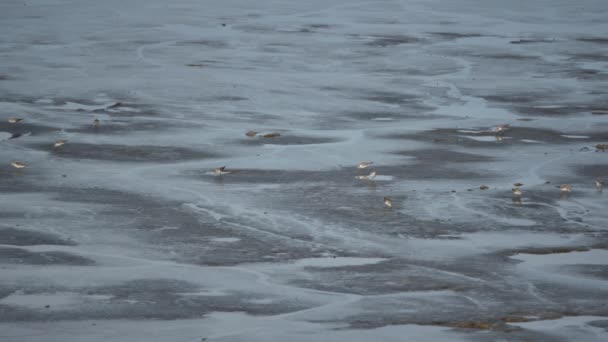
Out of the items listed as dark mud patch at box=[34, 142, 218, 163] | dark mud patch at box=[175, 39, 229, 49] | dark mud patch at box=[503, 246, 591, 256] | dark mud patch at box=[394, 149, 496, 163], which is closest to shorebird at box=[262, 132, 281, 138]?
dark mud patch at box=[34, 142, 218, 163]

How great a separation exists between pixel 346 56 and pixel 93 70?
18.9 feet

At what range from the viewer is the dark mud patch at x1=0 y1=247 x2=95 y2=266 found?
8.60 m

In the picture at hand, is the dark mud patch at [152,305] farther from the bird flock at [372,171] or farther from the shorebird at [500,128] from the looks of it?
A: the shorebird at [500,128]

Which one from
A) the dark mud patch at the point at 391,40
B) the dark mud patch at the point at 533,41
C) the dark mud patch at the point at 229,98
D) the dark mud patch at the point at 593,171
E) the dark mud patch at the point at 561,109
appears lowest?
the dark mud patch at the point at 533,41

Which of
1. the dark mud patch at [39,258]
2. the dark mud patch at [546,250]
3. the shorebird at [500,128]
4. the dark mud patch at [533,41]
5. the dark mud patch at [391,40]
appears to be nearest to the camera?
the dark mud patch at [39,258]

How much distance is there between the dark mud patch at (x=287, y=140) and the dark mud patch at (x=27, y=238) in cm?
483

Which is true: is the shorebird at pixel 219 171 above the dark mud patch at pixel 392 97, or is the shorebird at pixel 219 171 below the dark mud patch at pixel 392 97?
above

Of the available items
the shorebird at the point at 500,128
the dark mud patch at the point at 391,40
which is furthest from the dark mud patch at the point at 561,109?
the dark mud patch at the point at 391,40

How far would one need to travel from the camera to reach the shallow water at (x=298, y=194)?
7.52 meters

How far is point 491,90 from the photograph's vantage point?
1895 centimetres

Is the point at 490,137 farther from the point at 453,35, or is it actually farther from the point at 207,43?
the point at 453,35

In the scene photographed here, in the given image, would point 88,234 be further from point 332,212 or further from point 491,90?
point 491,90

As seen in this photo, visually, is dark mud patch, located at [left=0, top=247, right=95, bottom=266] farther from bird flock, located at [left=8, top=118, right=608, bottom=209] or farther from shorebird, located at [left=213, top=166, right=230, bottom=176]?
shorebird, located at [left=213, top=166, right=230, bottom=176]

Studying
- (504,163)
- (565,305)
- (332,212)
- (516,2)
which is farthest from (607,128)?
(516,2)
